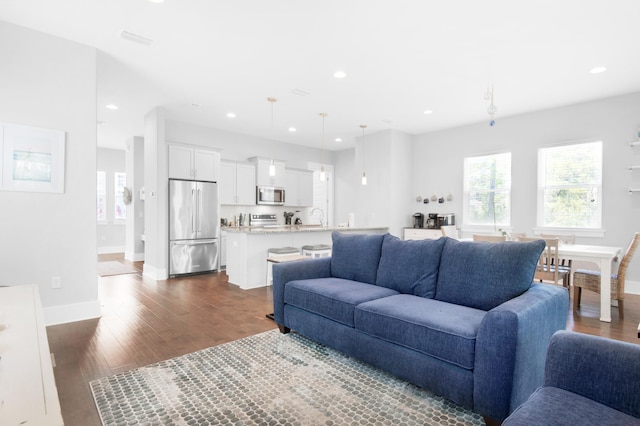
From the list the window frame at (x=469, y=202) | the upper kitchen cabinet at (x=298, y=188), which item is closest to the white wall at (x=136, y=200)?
the upper kitchen cabinet at (x=298, y=188)

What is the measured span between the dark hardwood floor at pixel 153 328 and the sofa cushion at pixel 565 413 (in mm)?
2053

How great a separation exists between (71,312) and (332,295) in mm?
2920

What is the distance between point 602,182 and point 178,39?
6250 millimetres

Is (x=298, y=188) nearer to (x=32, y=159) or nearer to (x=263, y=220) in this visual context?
(x=263, y=220)

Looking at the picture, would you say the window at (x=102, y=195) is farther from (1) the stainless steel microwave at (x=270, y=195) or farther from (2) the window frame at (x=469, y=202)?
(2) the window frame at (x=469, y=202)

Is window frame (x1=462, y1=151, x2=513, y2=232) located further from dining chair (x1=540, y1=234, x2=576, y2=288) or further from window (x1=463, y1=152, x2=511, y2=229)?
dining chair (x1=540, y1=234, x2=576, y2=288)

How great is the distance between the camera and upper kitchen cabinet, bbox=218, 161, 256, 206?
686cm

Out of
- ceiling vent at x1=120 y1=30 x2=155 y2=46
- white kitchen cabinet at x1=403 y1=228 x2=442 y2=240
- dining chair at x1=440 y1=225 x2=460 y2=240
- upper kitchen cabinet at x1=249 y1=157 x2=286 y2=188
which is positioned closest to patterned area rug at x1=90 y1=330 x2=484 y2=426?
ceiling vent at x1=120 y1=30 x2=155 y2=46

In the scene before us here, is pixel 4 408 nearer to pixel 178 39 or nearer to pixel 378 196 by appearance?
Answer: pixel 178 39

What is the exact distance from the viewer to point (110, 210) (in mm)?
9133

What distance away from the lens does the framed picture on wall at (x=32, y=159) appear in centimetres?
312

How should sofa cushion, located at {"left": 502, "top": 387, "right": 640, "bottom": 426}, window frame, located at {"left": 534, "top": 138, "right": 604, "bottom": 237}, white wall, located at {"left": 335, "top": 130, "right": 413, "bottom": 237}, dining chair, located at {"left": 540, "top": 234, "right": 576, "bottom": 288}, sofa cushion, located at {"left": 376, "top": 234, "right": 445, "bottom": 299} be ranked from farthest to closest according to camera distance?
white wall, located at {"left": 335, "top": 130, "right": 413, "bottom": 237} → window frame, located at {"left": 534, "top": 138, "right": 604, "bottom": 237} → dining chair, located at {"left": 540, "top": 234, "right": 576, "bottom": 288} → sofa cushion, located at {"left": 376, "top": 234, "right": 445, "bottom": 299} → sofa cushion, located at {"left": 502, "top": 387, "right": 640, "bottom": 426}

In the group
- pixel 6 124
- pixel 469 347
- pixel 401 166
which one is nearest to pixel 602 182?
pixel 401 166

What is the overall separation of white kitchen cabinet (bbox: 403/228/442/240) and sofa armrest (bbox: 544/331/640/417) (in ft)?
17.4
